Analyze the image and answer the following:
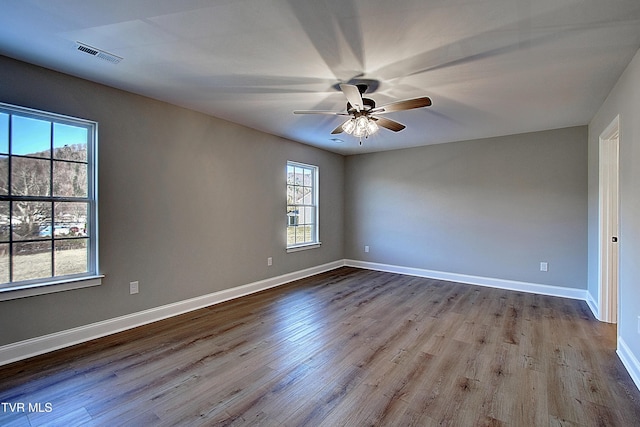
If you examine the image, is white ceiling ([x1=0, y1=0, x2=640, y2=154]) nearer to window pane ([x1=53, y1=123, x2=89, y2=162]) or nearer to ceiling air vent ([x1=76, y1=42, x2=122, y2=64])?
ceiling air vent ([x1=76, y1=42, x2=122, y2=64])

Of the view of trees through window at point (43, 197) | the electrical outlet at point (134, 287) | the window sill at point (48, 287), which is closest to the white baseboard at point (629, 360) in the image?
the electrical outlet at point (134, 287)

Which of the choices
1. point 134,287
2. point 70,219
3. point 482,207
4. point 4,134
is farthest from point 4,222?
point 482,207

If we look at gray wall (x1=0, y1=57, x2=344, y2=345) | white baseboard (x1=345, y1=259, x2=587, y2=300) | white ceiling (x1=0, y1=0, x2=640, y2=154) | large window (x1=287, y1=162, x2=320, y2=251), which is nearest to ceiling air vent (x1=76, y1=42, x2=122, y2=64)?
white ceiling (x1=0, y1=0, x2=640, y2=154)

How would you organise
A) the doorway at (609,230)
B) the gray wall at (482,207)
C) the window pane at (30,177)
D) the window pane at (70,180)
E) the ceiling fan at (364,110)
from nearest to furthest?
the window pane at (30,177) < the ceiling fan at (364,110) < the window pane at (70,180) < the doorway at (609,230) < the gray wall at (482,207)

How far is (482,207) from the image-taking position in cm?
503

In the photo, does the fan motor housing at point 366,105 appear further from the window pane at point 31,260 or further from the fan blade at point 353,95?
the window pane at point 31,260

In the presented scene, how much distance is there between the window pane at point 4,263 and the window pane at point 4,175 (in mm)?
436

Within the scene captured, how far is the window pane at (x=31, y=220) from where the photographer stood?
254cm

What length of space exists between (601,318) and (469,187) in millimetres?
2450

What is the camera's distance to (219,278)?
4102 millimetres

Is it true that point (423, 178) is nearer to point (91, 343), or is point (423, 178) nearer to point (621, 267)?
point (621, 267)

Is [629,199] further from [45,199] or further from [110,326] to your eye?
[45,199]

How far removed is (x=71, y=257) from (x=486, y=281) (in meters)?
5.55

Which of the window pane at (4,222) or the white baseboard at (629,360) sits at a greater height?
the window pane at (4,222)
